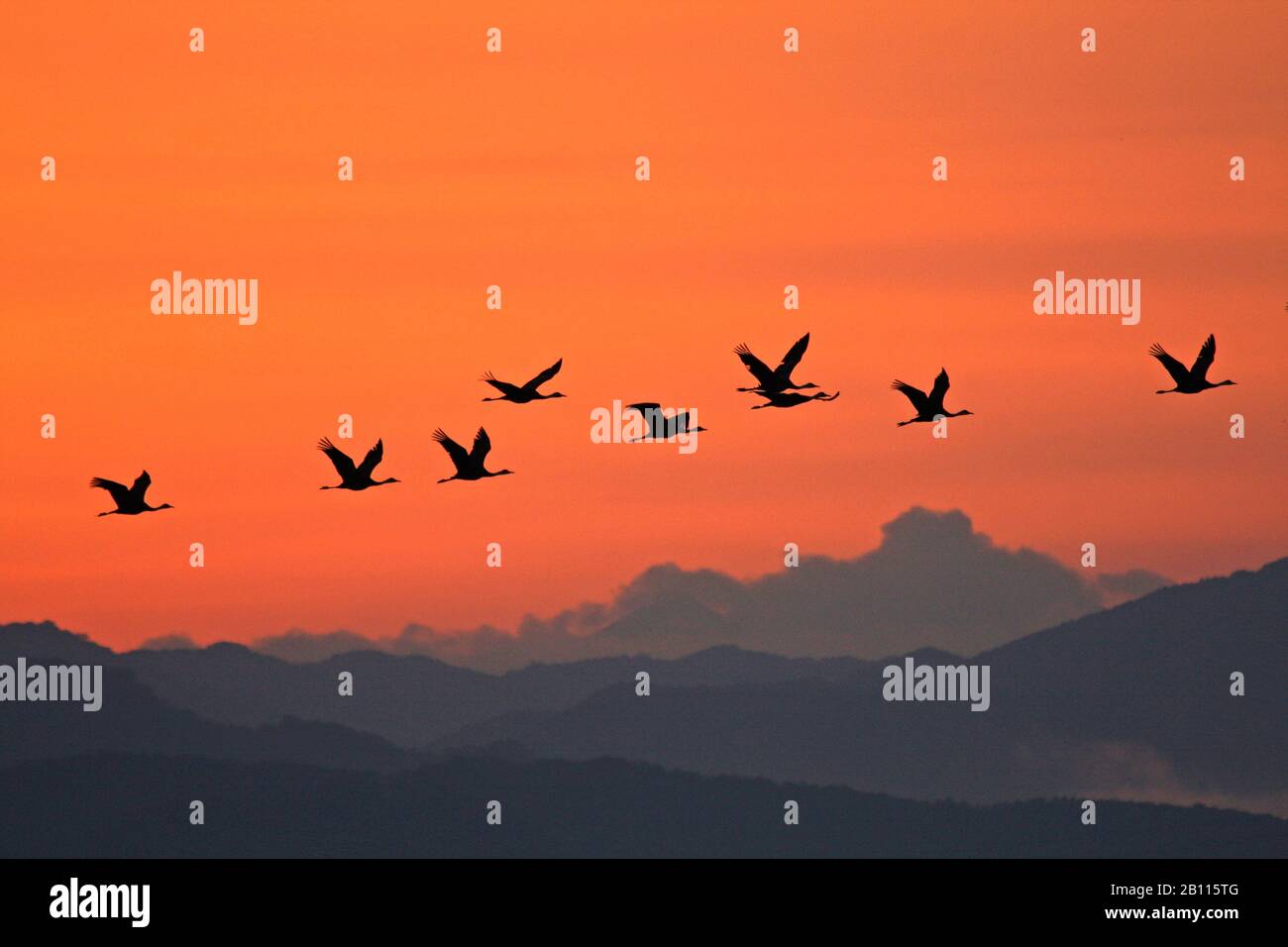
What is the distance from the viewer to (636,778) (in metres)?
172

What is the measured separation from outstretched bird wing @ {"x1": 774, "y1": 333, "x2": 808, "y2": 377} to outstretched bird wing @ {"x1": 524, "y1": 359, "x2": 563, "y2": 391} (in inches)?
170

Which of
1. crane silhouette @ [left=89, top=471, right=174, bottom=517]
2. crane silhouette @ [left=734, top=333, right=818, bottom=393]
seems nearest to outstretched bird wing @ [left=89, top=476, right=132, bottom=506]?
crane silhouette @ [left=89, top=471, right=174, bottom=517]

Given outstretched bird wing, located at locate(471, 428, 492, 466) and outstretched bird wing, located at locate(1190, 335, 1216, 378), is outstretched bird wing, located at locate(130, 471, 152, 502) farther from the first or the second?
outstretched bird wing, located at locate(1190, 335, 1216, 378)

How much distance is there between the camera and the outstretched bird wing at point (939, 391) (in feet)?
151

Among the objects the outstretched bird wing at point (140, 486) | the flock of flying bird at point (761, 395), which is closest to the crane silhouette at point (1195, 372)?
the flock of flying bird at point (761, 395)

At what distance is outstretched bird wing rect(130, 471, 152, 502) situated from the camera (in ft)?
163

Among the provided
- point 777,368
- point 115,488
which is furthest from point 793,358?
point 115,488

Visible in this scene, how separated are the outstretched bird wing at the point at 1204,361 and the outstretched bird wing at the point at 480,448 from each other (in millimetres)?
14475

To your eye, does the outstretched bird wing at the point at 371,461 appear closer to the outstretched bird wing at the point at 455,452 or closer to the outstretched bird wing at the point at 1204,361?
the outstretched bird wing at the point at 455,452

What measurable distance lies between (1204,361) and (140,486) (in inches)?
898

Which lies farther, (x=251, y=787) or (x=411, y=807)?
(x=251, y=787)
